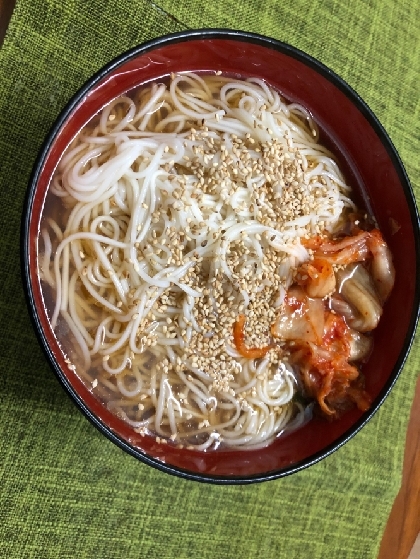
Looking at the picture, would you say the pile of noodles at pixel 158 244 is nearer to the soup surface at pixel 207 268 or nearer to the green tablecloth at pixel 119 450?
the soup surface at pixel 207 268

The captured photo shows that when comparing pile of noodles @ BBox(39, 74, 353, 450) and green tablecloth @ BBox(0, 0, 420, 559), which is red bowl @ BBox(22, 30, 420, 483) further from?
green tablecloth @ BBox(0, 0, 420, 559)

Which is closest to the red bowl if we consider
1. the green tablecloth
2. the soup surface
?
the soup surface

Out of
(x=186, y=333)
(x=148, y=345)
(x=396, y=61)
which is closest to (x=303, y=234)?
(x=186, y=333)

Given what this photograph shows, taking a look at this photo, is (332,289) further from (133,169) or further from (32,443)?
(32,443)

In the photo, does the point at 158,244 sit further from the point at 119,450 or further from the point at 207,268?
the point at 119,450

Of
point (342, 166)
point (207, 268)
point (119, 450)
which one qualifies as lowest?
point (119, 450)

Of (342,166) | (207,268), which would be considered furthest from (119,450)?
(342,166)

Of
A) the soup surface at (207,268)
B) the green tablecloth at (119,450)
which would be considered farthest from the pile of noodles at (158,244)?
the green tablecloth at (119,450)
